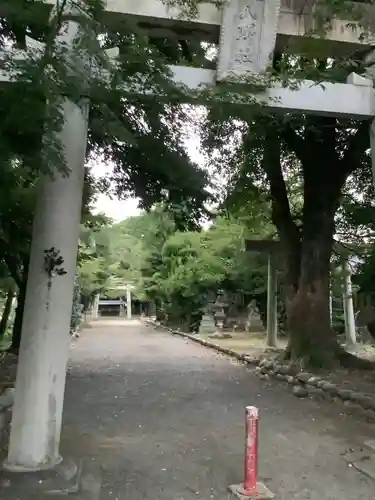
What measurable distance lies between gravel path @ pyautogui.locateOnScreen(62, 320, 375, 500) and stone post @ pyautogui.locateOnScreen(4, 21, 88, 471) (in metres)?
0.83

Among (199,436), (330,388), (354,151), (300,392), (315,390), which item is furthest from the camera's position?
(354,151)

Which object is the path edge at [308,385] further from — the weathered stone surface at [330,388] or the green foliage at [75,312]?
the green foliage at [75,312]

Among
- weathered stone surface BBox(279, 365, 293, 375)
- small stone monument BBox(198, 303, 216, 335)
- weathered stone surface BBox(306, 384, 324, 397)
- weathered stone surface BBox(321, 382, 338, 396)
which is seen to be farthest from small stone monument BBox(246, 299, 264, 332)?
weathered stone surface BBox(321, 382, 338, 396)

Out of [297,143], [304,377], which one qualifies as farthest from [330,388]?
[297,143]

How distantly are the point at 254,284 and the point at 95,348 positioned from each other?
9020 mm

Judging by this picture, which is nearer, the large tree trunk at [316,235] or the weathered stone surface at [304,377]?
the weathered stone surface at [304,377]

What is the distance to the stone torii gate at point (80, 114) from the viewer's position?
5.18 m

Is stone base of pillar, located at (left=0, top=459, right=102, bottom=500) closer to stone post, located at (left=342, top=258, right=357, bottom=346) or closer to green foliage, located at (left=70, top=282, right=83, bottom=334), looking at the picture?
stone post, located at (left=342, top=258, right=357, bottom=346)

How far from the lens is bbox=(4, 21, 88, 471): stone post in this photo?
5145 mm

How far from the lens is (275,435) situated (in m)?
7.28

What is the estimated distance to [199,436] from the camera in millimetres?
7105

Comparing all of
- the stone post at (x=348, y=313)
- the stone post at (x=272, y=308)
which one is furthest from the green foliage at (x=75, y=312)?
the stone post at (x=348, y=313)

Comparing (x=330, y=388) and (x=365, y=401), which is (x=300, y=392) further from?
(x=365, y=401)

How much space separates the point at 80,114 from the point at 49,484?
3.63m
